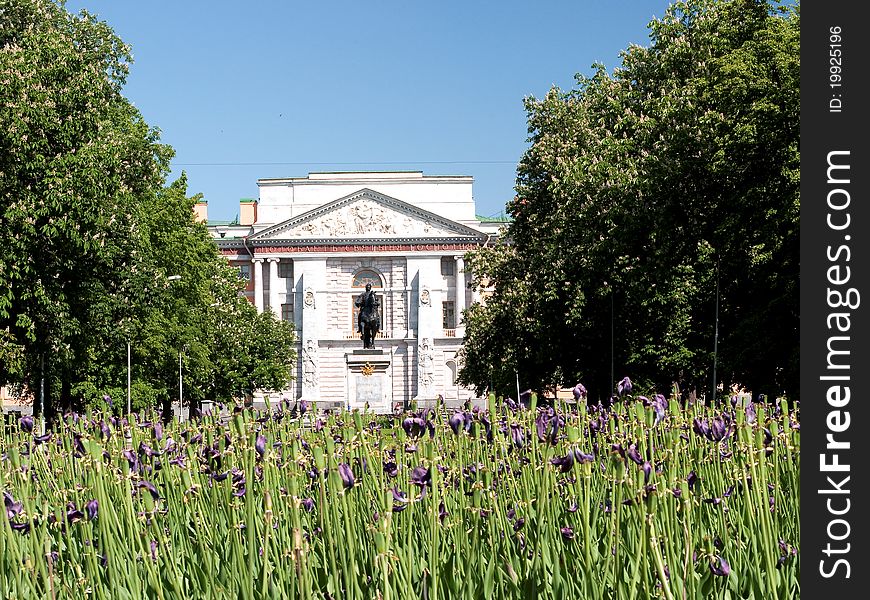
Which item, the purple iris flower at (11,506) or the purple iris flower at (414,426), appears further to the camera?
the purple iris flower at (414,426)

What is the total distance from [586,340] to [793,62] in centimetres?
1369

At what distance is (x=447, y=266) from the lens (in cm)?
9731

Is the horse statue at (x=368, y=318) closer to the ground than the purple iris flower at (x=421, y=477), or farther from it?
farther from it

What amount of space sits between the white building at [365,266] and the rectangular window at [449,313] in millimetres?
80

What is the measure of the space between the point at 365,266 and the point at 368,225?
12.7ft

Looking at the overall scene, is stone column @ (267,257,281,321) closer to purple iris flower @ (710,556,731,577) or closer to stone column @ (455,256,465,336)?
stone column @ (455,256,465,336)

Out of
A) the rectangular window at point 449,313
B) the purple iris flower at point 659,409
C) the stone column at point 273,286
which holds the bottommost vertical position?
the purple iris flower at point 659,409

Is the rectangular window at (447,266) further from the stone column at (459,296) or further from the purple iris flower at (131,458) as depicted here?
the purple iris flower at (131,458)

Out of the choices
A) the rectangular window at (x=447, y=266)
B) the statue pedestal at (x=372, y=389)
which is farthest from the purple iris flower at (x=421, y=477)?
the rectangular window at (x=447, y=266)

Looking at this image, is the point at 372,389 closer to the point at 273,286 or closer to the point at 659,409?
the point at 273,286

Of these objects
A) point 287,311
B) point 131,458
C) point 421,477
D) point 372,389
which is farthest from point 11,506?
point 287,311
